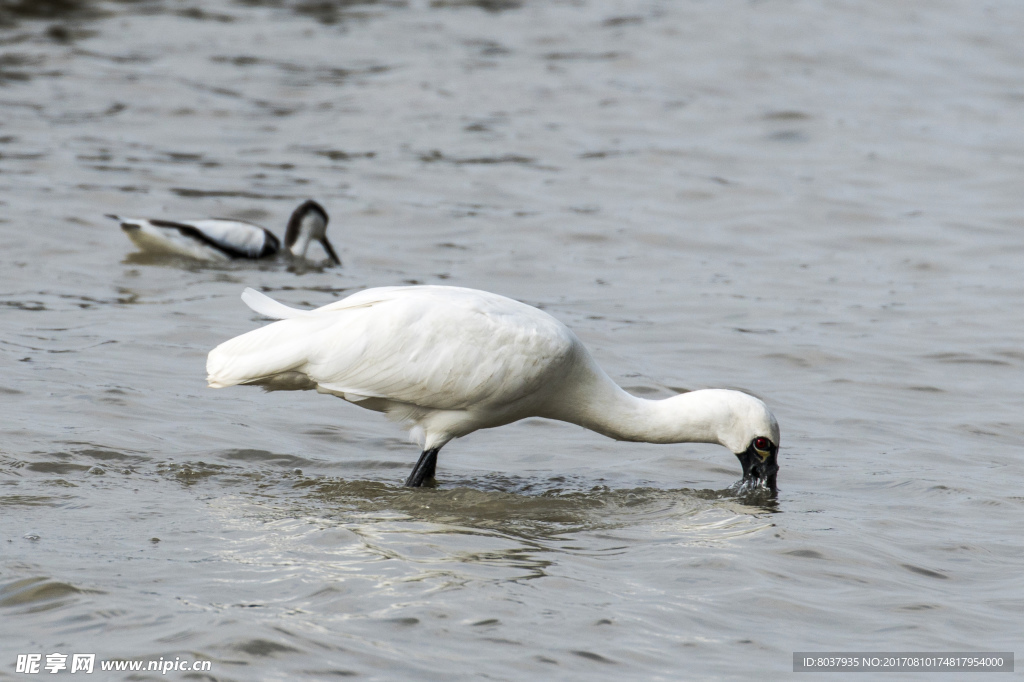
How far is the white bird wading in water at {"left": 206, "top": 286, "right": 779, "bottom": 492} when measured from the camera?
24.0 feet

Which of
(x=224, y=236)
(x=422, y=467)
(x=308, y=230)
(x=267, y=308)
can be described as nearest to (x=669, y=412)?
(x=422, y=467)

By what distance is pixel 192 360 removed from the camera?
32.1 ft

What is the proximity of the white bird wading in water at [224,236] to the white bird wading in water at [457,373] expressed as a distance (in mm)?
5567

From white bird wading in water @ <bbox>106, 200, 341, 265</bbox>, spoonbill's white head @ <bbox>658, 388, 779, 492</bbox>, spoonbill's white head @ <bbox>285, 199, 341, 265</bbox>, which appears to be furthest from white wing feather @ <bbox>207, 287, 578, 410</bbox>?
spoonbill's white head @ <bbox>285, 199, 341, 265</bbox>

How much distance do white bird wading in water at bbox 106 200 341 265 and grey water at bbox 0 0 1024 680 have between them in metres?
0.19

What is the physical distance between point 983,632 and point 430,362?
10.2ft

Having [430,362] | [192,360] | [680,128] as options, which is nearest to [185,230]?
[192,360]

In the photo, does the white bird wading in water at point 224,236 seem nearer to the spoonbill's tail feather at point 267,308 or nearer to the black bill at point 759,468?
the spoonbill's tail feather at point 267,308

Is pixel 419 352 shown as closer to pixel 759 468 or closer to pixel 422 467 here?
pixel 422 467

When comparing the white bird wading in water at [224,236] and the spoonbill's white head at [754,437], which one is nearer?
the spoonbill's white head at [754,437]

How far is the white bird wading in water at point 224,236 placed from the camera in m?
12.9

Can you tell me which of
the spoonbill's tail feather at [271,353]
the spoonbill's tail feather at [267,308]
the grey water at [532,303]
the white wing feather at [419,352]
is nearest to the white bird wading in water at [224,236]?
the grey water at [532,303]

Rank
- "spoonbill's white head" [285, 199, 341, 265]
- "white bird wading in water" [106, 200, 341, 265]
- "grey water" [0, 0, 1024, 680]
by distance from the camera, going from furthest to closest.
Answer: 1. "spoonbill's white head" [285, 199, 341, 265]
2. "white bird wading in water" [106, 200, 341, 265]
3. "grey water" [0, 0, 1024, 680]

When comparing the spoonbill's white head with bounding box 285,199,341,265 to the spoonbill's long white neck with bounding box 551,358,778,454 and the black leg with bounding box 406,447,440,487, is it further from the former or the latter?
the spoonbill's long white neck with bounding box 551,358,778,454
